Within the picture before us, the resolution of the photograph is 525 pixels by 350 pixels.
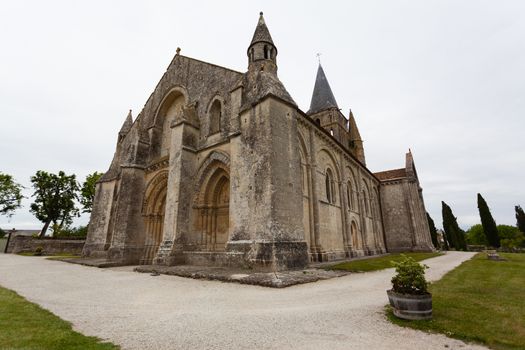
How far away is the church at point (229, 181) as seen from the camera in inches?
371

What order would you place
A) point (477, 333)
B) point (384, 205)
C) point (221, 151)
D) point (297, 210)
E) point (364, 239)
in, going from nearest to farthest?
point (477, 333)
point (297, 210)
point (221, 151)
point (364, 239)
point (384, 205)

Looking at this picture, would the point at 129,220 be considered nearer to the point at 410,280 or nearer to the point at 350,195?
the point at 410,280

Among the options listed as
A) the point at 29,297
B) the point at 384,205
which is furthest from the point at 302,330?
the point at 384,205

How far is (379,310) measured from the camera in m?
4.43

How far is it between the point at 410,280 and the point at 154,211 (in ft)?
47.9

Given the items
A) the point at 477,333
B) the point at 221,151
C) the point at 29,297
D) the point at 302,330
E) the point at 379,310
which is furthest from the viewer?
the point at 221,151

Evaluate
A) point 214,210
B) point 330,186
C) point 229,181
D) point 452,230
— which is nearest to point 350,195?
point 330,186

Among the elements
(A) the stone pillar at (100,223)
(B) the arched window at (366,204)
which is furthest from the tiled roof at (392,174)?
(A) the stone pillar at (100,223)

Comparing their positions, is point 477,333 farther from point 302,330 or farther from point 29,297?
point 29,297

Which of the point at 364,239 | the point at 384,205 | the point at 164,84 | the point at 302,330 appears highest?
the point at 164,84

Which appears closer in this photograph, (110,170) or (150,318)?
(150,318)

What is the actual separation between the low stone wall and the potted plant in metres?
29.6

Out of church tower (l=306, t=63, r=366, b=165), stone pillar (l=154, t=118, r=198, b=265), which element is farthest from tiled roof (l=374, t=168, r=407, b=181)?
stone pillar (l=154, t=118, r=198, b=265)

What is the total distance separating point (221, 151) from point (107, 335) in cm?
961
